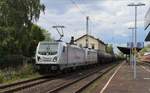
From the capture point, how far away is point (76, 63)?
45281mm

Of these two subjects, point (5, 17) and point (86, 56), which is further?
point (86, 56)

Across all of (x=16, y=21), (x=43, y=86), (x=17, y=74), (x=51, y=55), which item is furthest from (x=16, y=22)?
(x=43, y=86)

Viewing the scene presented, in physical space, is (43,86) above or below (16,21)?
below

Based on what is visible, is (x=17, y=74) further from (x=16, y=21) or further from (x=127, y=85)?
(x=16, y=21)

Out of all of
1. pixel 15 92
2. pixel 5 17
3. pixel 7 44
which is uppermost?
pixel 5 17

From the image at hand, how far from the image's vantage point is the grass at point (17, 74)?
29597 millimetres

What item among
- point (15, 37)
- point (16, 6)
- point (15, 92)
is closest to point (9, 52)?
point (15, 37)

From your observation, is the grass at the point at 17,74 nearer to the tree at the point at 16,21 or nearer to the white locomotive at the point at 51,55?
the white locomotive at the point at 51,55

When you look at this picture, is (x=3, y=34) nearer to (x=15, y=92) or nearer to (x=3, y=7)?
(x=3, y=7)

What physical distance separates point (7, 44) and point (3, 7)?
13.2 feet

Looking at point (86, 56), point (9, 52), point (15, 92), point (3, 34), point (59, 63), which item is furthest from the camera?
point (86, 56)

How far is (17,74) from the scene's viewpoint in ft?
109

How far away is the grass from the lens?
29597 mm

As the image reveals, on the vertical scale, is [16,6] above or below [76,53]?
above
